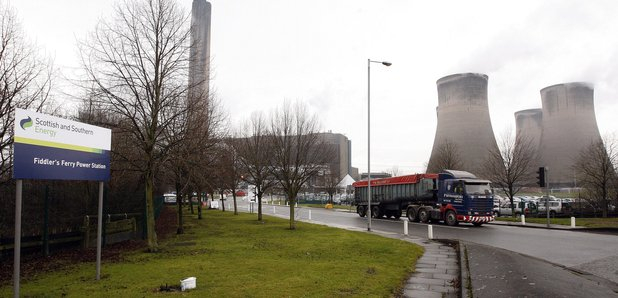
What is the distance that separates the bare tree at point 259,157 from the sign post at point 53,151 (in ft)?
49.6

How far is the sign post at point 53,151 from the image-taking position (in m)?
5.96

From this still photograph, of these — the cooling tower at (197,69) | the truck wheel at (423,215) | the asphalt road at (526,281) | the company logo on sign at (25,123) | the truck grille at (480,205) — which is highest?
the cooling tower at (197,69)

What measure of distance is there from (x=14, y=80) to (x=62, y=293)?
207 inches

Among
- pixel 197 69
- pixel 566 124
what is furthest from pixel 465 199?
pixel 566 124

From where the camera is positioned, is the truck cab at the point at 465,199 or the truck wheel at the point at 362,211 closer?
the truck cab at the point at 465,199

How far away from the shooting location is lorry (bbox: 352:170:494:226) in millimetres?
23109

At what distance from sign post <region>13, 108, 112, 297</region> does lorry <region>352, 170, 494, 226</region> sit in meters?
14.3

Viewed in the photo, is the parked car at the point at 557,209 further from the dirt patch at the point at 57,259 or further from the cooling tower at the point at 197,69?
the dirt patch at the point at 57,259

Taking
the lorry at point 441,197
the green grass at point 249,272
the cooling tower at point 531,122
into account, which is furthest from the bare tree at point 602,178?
the cooling tower at point 531,122

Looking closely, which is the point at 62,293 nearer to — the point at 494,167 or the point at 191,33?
the point at 191,33

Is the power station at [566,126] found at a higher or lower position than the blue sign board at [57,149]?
higher

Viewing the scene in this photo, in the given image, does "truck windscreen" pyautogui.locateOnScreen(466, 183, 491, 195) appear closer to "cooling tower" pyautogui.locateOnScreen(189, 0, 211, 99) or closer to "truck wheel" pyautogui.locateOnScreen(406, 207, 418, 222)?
"truck wheel" pyautogui.locateOnScreen(406, 207, 418, 222)

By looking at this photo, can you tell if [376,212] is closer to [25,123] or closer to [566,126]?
[25,123]

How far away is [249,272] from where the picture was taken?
8.63 meters
